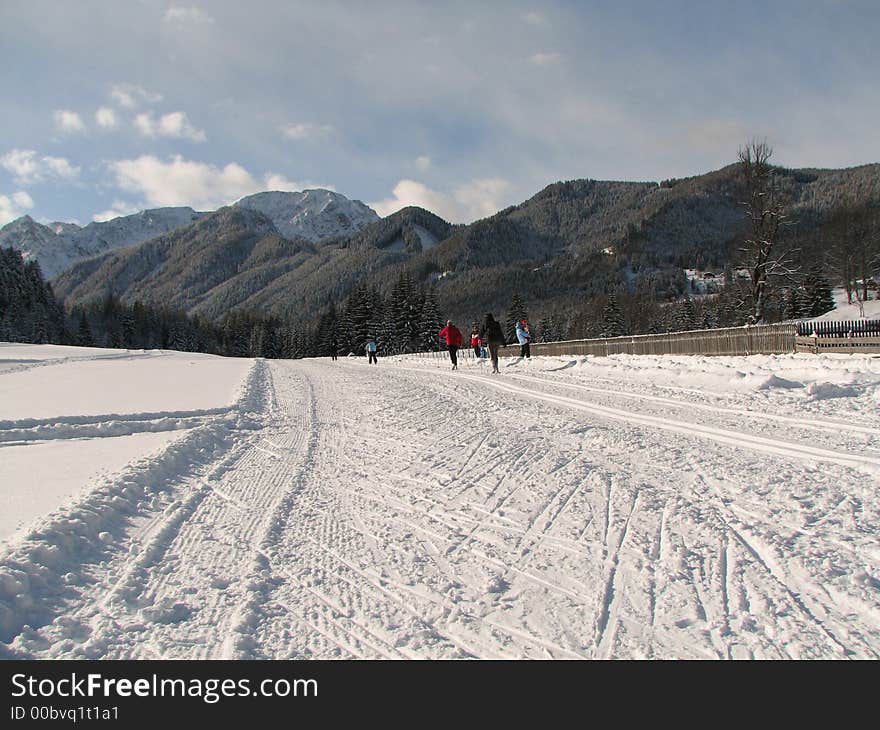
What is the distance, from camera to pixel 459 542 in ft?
12.8

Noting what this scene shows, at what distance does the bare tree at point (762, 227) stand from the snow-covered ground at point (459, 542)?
2707cm

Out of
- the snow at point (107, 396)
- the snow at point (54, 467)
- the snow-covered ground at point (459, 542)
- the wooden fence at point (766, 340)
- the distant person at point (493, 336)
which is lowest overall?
the snow-covered ground at point (459, 542)

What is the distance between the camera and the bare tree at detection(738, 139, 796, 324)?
31250mm

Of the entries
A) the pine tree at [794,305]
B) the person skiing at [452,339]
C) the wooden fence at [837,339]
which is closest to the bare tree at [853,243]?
the pine tree at [794,305]

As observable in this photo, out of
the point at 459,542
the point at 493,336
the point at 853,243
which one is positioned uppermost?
the point at 853,243

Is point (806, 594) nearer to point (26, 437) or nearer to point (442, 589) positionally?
point (442, 589)

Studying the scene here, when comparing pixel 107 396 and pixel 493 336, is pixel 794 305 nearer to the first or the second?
pixel 493 336

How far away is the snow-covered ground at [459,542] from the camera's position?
2.79 m

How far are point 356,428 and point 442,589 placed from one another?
5358 mm

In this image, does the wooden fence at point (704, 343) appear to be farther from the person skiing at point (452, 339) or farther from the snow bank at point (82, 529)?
the snow bank at point (82, 529)

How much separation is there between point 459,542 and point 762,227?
115 ft

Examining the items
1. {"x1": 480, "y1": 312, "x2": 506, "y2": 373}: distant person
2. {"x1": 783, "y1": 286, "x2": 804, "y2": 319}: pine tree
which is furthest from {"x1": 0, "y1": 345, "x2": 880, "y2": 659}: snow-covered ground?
{"x1": 783, "y1": 286, "x2": 804, "y2": 319}: pine tree

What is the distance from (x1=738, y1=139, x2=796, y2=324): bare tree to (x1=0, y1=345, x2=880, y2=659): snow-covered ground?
27066 mm

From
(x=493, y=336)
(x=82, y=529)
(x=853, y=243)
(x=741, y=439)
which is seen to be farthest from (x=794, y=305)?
(x=82, y=529)
